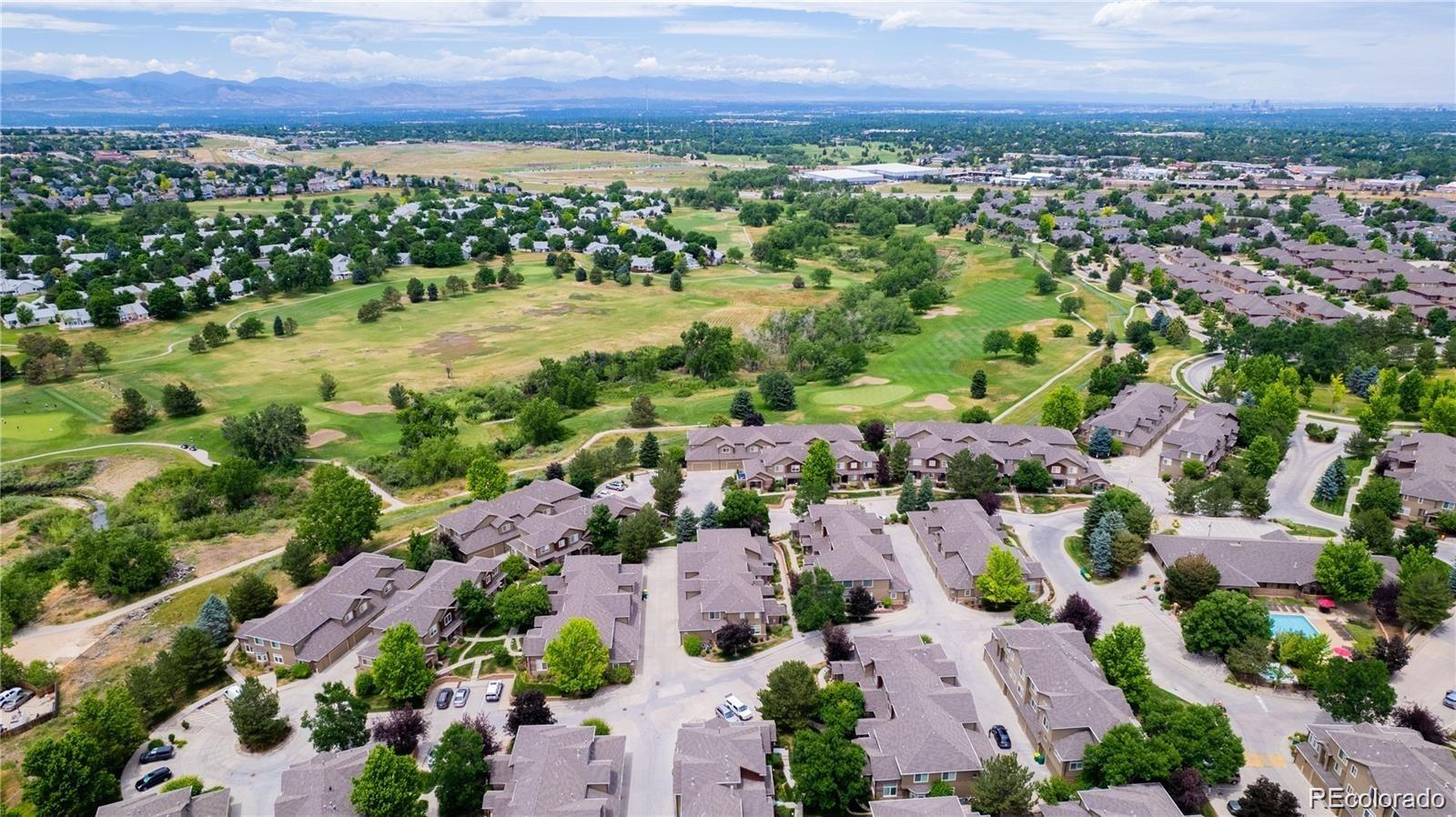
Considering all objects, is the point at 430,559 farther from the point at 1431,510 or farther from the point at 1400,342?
the point at 1400,342

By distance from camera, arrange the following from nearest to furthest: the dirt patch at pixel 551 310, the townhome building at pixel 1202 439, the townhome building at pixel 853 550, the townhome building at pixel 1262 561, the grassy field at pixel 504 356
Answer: the townhome building at pixel 1262 561 → the townhome building at pixel 853 550 → the townhome building at pixel 1202 439 → the grassy field at pixel 504 356 → the dirt patch at pixel 551 310

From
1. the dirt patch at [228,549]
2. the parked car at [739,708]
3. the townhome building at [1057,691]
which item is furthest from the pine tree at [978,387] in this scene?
the dirt patch at [228,549]

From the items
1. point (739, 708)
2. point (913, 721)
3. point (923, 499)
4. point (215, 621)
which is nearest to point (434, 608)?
point (215, 621)

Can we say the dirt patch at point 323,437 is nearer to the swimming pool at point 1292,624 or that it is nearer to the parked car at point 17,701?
the parked car at point 17,701

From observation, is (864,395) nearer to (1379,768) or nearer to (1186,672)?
(1186,672)

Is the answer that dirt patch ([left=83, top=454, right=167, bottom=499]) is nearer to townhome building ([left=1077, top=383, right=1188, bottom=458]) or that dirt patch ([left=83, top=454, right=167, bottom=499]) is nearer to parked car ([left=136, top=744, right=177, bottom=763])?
parked car ([left=136, top=744, right=177, bottom=763])

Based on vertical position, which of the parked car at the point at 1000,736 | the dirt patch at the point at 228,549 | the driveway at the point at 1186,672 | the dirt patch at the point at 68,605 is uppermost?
the driveway at the point at 1186,672

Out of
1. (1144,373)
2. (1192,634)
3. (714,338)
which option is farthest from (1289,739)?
(714,338)
